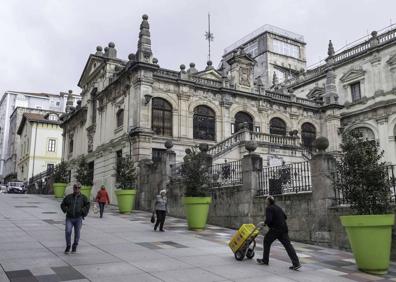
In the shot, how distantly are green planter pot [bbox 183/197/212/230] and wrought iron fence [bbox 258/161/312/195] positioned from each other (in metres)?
2.13

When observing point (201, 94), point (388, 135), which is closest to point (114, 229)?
point (201, 94)

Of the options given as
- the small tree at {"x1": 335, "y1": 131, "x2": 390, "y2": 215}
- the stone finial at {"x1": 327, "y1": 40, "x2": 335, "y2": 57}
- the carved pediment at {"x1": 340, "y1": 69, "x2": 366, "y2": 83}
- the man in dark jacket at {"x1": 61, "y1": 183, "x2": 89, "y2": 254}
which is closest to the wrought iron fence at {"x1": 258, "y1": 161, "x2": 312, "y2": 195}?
the small tree at {"x1": 335, "y1": 131, "x2": 390, "y2": 215}

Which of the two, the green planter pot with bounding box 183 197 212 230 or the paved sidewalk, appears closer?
Result: the paved sidewalk

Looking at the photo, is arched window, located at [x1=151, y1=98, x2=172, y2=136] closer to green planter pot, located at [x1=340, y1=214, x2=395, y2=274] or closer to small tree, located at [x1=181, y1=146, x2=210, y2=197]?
small tree, located at [x1=181, y1=146, x2=210, y2=197]

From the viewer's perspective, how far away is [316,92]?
127 ft

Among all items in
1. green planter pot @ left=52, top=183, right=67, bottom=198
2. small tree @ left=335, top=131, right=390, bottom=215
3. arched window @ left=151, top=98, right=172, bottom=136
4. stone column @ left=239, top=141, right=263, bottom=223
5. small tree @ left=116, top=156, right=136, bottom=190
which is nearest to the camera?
small tree @ left=335, top=131, right=390, bottom=215

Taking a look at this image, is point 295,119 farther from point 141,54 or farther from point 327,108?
point 141,54

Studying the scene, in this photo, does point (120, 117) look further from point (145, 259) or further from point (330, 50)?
point (330, 50)

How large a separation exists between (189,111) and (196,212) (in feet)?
47.8

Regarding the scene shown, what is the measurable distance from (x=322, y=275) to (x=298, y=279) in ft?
2.54

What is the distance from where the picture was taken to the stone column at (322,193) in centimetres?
1199

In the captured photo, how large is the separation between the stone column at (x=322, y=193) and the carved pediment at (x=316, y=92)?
27.0 m

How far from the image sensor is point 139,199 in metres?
23.2

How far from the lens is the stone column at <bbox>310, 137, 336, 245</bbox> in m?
12.0
